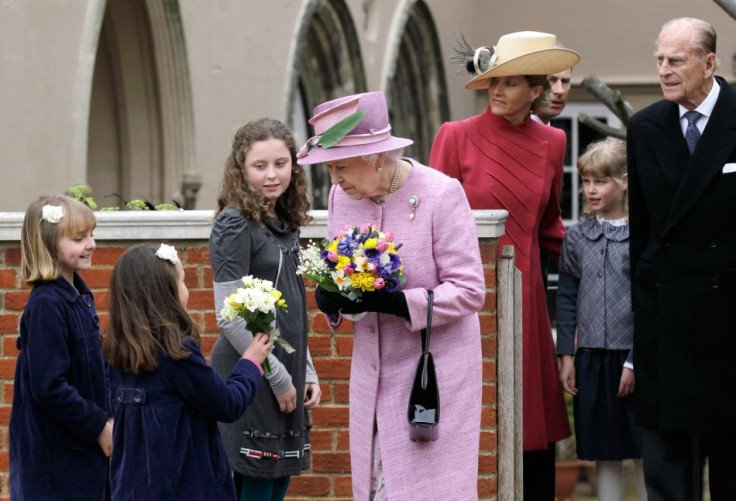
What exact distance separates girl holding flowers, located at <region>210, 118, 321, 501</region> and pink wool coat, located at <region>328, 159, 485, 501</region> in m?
0.42

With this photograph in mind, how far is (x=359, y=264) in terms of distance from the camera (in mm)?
3914

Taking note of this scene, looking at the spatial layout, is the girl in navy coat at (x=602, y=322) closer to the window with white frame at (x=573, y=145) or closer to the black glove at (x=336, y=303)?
the black glove at (x=336, y=303)

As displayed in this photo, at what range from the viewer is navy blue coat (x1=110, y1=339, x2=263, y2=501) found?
3.99 m

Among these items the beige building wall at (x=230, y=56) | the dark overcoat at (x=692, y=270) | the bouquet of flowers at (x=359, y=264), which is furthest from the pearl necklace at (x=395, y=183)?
the beige building wall at (x=230, y=56)

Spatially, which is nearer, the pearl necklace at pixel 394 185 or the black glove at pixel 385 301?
the black glove at pixel 385 301

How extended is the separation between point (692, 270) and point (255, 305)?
4.83 feet

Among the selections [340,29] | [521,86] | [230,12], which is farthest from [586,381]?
[340,29]

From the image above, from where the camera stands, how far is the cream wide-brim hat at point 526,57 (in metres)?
5.21

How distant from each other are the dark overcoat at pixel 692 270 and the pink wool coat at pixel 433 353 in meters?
0.77

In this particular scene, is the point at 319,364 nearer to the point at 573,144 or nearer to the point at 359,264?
the point at 359,264

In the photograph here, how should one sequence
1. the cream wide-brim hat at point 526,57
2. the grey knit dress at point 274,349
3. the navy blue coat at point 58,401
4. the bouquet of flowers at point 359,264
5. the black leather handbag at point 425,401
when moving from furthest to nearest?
the cream wide-brim hat at point 526,57, the grey knit dress at point 274,349, the navy blue coat at point 58,401, the black leather handbag at point 425,401, the bouquet of flowers at point 359,264

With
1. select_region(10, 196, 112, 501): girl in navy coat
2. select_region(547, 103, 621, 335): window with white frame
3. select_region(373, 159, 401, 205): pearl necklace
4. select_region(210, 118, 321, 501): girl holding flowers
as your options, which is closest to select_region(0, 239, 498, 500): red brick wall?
select_region(210, 118, 321, 501): girl holding flowers

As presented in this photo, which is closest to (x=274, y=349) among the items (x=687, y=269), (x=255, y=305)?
(x=255, y=305)

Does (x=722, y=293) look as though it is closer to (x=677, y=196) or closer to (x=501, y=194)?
(x=677, y=196)
